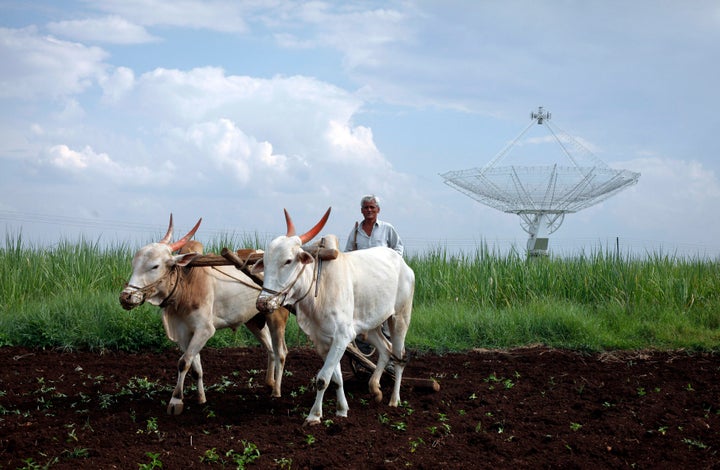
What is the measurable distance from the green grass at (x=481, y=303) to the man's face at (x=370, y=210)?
347 centimetres

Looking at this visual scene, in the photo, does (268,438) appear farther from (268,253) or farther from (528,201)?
(528,201)

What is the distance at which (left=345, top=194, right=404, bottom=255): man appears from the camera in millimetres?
7378

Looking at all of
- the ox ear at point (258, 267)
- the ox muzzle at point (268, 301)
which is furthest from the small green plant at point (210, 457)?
the ox ear at point (258, 267)

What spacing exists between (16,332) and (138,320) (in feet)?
6.26

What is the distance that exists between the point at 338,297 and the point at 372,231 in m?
1.79

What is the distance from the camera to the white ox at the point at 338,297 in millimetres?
5406

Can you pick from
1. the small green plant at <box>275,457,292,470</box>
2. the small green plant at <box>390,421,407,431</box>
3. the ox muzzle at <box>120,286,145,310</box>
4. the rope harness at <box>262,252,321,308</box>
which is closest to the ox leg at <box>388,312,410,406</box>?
the small green plant at <box>390,421,407,431</box>

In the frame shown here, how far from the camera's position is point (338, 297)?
581 cm

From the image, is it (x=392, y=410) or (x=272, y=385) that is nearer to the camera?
(x=392, y=410)

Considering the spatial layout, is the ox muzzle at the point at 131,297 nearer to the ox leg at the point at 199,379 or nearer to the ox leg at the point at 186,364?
the ox leg at the point at 186,364

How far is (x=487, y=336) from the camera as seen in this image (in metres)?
10.8

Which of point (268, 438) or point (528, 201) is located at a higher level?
point (528, 201)

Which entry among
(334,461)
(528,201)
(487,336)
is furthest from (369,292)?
(528,201)

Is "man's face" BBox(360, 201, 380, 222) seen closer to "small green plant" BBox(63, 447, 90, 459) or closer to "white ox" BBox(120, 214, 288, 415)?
"white ox" BBox(120, 214, 288, 415)
